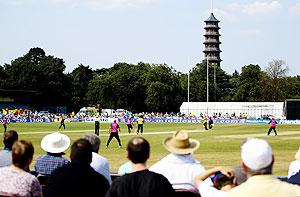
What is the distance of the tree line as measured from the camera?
124125mm

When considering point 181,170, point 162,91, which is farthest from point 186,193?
point 162,91

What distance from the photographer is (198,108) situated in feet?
335

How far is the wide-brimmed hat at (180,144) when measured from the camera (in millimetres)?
7527

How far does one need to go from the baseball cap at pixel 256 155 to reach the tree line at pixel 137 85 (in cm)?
11501

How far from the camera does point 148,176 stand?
6.41 m

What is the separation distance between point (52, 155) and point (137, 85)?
116993mm

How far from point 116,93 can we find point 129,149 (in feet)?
392

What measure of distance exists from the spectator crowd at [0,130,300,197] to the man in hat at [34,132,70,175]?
1.91 ft

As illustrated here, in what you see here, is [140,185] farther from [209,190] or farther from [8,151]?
[8,151]

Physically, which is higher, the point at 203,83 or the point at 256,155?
the point at 203,83

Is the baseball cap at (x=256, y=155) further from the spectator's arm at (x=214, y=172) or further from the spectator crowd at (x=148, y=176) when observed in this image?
the spectator's arm at (x=214, y=172)

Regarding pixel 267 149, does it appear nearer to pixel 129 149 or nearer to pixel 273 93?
pixel 129 149

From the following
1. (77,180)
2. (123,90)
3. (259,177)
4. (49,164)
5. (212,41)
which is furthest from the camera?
(212,41)

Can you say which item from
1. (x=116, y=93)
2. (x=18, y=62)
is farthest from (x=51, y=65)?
(x=116, y=93)
